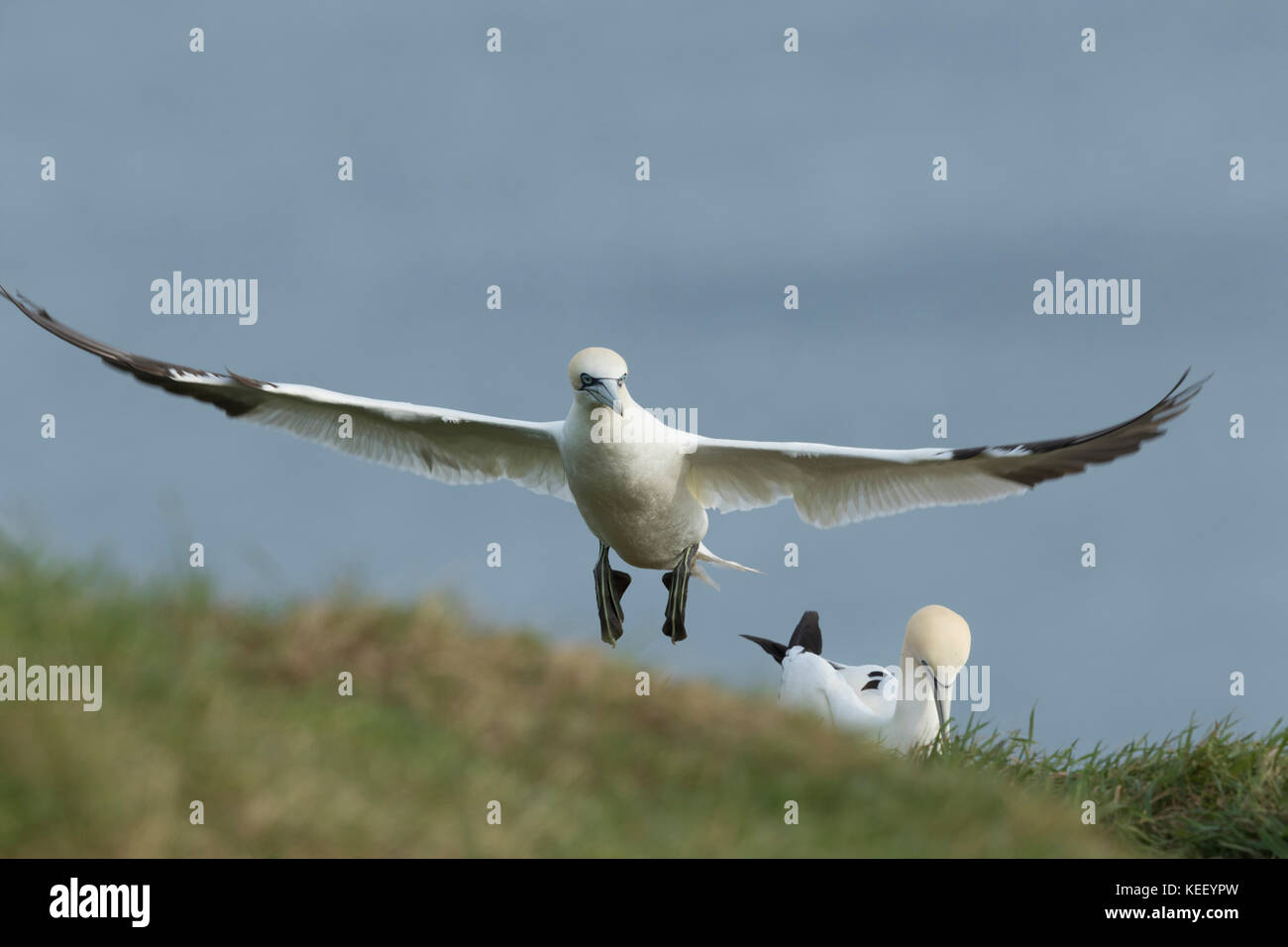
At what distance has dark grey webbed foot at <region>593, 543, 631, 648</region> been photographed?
551 inches

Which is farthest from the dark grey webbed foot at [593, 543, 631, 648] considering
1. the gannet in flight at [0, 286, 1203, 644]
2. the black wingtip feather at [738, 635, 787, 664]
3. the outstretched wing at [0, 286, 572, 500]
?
the black wingtip feather at [738, 635, 787, 664]

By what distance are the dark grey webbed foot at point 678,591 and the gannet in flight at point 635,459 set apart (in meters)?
0.01

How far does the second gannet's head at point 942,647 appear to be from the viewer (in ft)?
32.8

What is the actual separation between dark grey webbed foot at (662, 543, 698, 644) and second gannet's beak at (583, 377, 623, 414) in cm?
259

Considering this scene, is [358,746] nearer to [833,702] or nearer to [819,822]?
[819,822]

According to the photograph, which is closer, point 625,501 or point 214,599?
point 214,599

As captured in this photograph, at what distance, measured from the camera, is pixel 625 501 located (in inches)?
478

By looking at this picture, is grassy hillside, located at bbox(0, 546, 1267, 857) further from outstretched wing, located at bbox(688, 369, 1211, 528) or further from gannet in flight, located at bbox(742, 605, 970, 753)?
outstretched wing, located at bbox(688, 369, 1211, 528)

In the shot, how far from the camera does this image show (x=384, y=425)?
13.0 metres

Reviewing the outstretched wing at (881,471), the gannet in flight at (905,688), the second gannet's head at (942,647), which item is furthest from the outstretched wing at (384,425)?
the second gannet's head at (942,647)

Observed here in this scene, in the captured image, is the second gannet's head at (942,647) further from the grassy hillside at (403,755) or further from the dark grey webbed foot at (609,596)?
the dark grey webbed foot at (609,596)
